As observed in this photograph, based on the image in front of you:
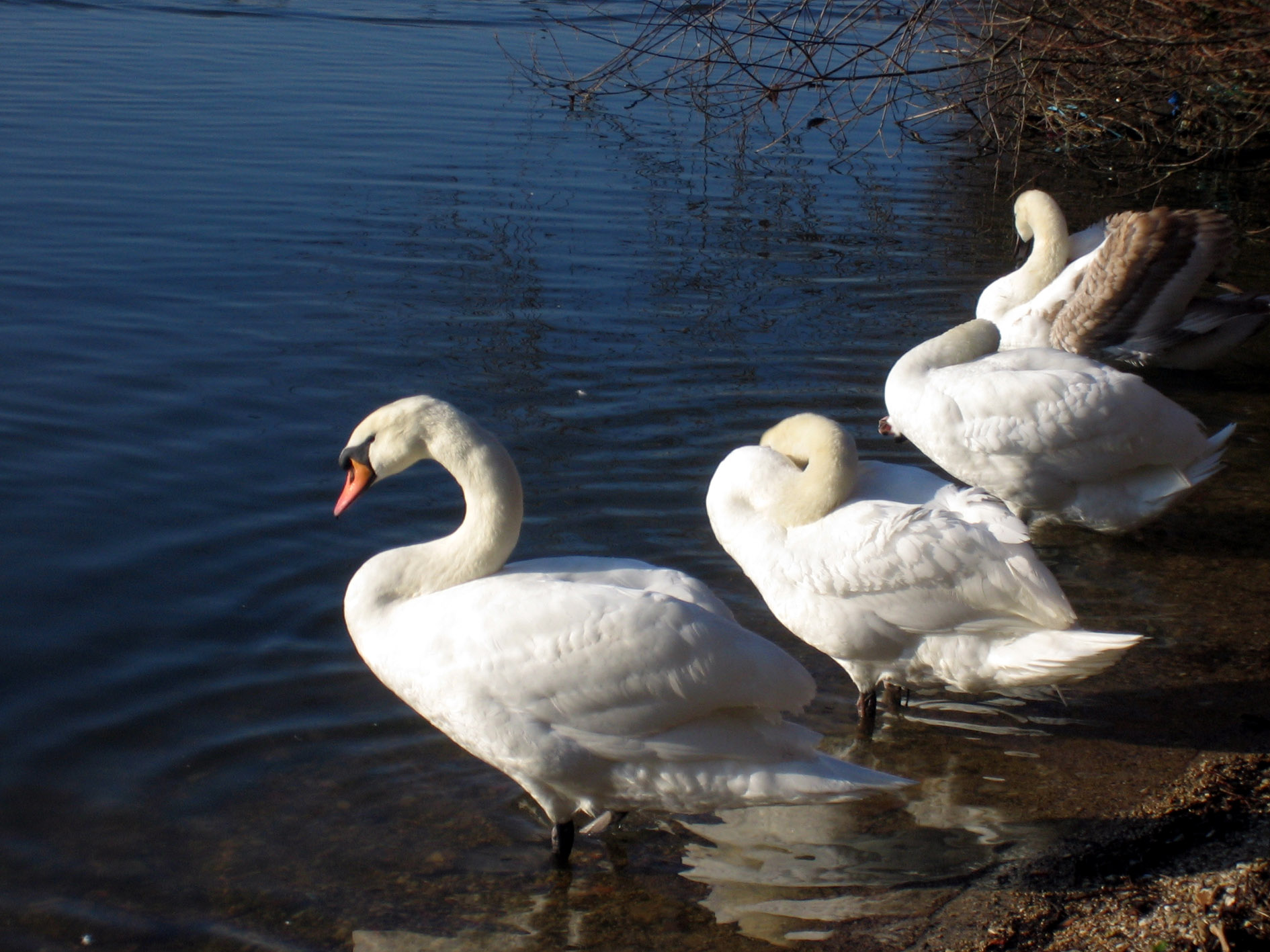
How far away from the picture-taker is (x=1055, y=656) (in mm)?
4000

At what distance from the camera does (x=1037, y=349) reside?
6.01m

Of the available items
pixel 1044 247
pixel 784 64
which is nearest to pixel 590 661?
pixel 1044 247

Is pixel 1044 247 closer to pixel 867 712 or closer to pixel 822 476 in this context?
pixel 822 476

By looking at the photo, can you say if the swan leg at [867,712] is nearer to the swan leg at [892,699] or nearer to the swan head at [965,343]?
the swan leg at [892,699]

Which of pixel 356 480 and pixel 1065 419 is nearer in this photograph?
pixel 356 480

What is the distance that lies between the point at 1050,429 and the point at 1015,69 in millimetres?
4151

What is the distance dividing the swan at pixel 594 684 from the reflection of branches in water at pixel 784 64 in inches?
137

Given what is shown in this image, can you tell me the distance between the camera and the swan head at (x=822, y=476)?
4.43m

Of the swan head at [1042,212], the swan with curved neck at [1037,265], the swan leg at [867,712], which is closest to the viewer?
the swan leg at [867,712]

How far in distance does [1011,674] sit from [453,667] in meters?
1.88

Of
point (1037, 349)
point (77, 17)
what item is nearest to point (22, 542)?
point (1037, 349)

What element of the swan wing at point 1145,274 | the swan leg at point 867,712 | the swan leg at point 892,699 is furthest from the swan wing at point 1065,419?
the swan wing at point 1145,274

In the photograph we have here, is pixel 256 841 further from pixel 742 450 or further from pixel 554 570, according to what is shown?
pixel 742 450

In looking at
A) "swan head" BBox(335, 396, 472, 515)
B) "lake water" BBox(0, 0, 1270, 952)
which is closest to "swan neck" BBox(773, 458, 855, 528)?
"lake water" BBox(0, 0, 1270, 952)
